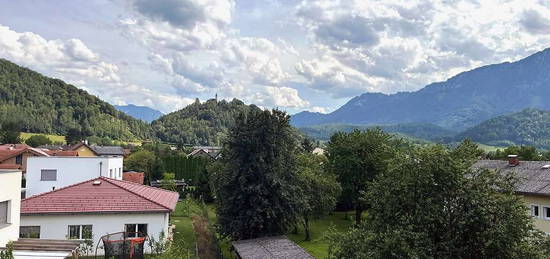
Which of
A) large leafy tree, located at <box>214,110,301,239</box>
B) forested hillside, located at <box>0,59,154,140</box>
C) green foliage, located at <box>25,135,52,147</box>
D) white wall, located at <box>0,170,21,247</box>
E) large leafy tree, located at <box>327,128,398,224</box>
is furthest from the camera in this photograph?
forested hillside, located at <box>0,59,154,140</box>

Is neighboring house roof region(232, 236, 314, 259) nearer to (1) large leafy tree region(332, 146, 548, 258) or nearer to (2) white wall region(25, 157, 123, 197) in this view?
(1) large leafy tree region(332, 146, 548, 258)

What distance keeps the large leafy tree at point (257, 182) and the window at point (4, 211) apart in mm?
12511

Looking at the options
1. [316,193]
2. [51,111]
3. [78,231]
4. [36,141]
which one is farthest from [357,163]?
[51,111]

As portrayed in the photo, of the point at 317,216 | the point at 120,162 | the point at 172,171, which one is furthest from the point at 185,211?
the point at 172,171

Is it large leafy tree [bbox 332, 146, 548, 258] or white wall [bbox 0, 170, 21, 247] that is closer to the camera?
large leafy tree [bbox 332, 146, 548, 258]

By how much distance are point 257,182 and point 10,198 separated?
535 inches

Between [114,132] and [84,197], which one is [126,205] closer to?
→ [84,197]

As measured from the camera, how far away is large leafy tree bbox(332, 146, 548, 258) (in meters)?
13.8

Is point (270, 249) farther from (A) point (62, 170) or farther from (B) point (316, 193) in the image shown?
(A) point (62, 170)

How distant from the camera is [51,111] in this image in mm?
183500

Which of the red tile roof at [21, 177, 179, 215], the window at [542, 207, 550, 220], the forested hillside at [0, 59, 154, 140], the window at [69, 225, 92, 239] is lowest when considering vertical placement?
the window at [69, 225, 92, 239]

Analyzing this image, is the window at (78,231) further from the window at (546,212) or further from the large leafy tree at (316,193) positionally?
the window at (546,212)

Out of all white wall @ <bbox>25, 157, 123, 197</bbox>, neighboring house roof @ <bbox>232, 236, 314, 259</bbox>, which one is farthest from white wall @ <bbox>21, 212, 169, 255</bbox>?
white wall @ <bbox>25, 157, 123, 197</bbox>

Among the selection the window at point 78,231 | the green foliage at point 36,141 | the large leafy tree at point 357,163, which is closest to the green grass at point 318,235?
the large leafy tree at point 357,163
